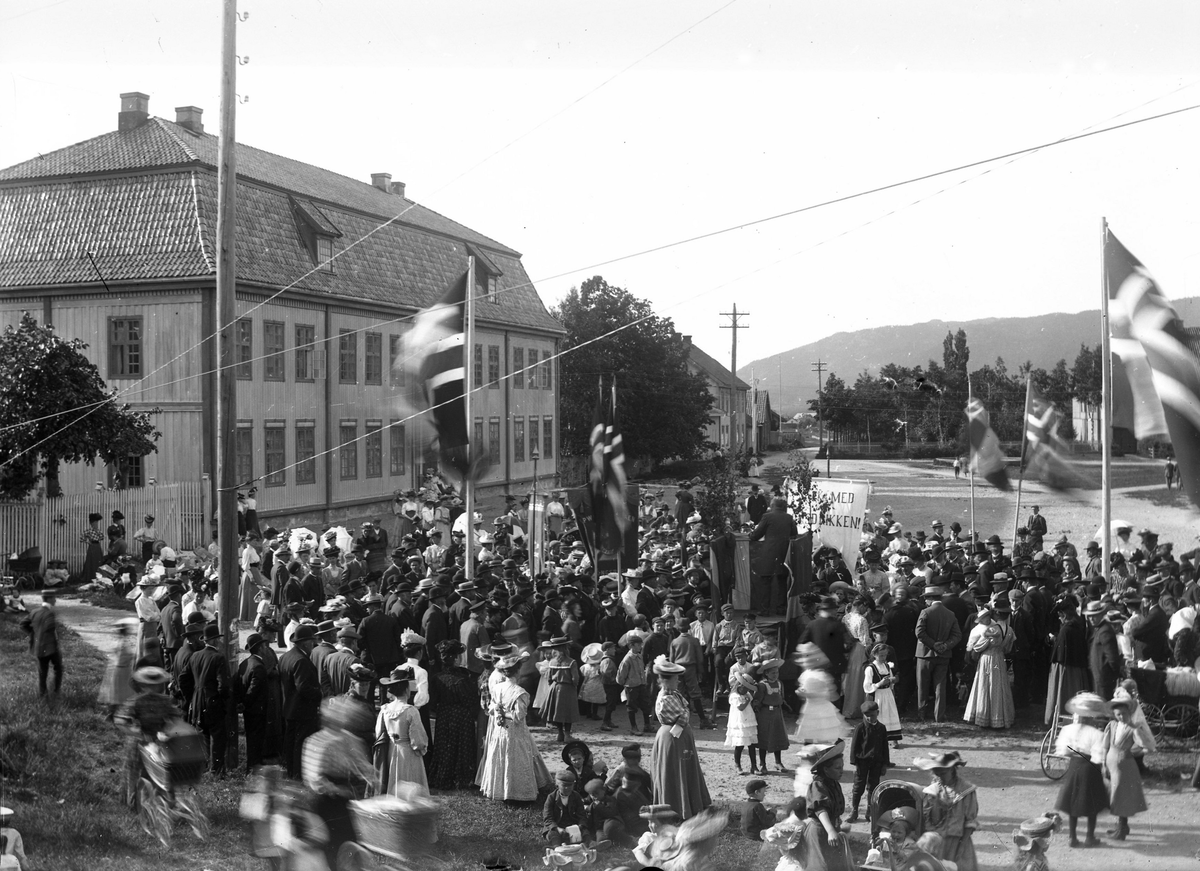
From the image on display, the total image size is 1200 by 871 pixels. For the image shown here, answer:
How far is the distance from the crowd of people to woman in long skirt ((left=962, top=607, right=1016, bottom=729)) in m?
0.02

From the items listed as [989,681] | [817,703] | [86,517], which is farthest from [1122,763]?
[86,517]

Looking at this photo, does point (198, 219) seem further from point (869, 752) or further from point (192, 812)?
point (869, 752)

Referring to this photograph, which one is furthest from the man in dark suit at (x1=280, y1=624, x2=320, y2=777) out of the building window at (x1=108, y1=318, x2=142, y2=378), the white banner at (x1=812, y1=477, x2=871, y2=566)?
the building window at (x1=108, y1=318, x2=142, y2=378)

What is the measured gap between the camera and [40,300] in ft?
84.6

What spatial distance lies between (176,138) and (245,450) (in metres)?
7.83

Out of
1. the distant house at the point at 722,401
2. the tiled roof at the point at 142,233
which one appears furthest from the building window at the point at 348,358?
the distant house at the point at 722,401

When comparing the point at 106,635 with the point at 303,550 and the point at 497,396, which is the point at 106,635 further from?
the point at 497,396

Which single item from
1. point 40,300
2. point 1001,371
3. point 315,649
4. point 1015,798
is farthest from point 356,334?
point 1001,371

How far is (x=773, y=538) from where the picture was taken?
15000 mm

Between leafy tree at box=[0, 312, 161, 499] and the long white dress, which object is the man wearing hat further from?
leafy tree at box=[0, 312, 161, 499]

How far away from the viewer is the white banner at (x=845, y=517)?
56.2ft

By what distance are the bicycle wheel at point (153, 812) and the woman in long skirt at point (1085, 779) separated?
735 cm

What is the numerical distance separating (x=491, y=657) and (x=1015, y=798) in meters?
5.10

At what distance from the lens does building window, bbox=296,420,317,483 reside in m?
27.9
